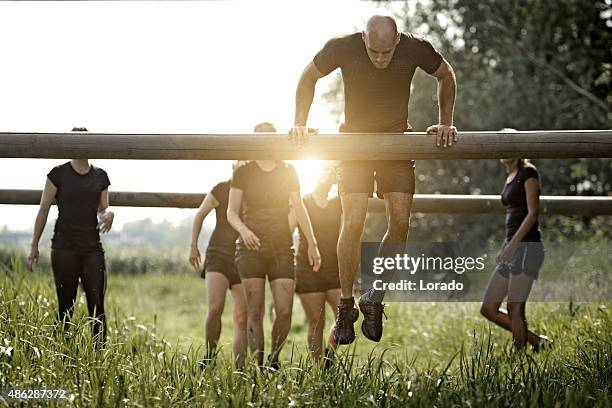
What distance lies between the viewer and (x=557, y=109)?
20.2 meters

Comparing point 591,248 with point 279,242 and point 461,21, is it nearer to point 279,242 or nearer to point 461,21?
point 461,21

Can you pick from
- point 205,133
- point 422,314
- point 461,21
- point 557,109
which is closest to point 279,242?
point 205,133

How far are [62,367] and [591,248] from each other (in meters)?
14.0

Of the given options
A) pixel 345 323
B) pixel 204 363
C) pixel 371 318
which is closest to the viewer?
pixel 371 318

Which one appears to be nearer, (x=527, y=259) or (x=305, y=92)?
(x=305, y=92)

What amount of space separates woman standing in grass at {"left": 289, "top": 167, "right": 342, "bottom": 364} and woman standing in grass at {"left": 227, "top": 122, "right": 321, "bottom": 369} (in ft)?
1.00

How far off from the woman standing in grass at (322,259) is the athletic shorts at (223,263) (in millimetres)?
571

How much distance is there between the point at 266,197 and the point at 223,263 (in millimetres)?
846

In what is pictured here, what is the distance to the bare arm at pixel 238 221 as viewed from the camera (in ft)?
21.4

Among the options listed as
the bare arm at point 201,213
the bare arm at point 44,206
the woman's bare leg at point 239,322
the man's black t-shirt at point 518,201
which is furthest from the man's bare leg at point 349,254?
the bare arm at point 44,206

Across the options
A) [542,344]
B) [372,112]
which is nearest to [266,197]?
[372,112]

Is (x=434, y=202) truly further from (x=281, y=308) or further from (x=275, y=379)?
(x=275, y=379)

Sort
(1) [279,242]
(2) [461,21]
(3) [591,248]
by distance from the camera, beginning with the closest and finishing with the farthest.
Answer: (1) [279,242] < (3) [591,248] < (2) [461,21]

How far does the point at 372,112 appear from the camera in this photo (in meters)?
5.46
